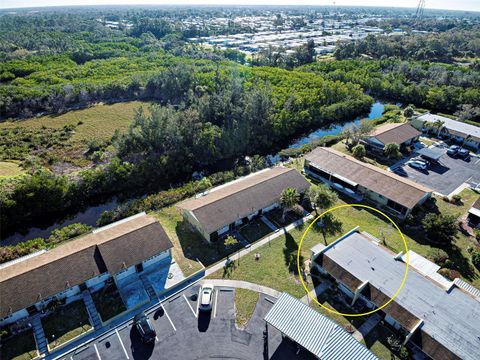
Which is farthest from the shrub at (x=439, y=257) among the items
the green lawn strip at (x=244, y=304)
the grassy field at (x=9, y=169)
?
the grassy field at (x=9, y=169)

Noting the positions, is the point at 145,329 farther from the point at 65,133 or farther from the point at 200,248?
the point at 65,133

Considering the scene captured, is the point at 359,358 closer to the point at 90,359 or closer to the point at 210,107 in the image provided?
the point at 90,359

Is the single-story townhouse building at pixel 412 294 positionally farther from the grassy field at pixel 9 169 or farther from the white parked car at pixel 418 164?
the grassy field at pixel 9 169

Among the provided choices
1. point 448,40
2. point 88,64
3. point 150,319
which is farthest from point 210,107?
point 448,40

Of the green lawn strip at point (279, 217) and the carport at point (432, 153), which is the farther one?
the carport at point (432, 153)

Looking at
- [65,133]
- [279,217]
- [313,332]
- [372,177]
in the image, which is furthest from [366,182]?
[65,133]

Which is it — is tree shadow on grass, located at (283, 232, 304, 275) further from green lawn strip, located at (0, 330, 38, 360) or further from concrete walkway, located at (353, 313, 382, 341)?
green lawn strip, located at (0, 330, 38, 360)

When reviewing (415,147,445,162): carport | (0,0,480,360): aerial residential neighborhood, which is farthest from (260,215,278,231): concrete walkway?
(415,147,445,162): carport

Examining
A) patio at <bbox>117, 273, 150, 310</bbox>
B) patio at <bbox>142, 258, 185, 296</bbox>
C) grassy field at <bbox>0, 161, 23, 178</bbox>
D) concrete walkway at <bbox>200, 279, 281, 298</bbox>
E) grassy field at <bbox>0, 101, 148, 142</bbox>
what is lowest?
grassy field at <bbox>0, 101, 148, 142</bbox>
